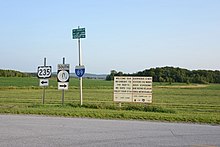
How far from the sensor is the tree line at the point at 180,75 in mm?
103812

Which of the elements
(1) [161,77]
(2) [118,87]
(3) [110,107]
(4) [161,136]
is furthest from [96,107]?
(1) [161,77]

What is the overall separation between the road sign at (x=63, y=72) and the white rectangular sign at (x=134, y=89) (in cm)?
291

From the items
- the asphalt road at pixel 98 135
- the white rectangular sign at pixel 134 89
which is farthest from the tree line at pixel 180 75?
the asphalt road at pixel 98 135

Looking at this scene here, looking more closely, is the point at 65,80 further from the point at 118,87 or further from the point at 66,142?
the point at 66,142

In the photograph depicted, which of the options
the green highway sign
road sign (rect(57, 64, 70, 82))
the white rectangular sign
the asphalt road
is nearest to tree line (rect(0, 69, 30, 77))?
road sign (rect(57, 64, 70, 82))

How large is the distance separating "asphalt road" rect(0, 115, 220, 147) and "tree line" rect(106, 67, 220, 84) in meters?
87.7

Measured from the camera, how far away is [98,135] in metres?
9.44

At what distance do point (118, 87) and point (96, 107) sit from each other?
2.09m

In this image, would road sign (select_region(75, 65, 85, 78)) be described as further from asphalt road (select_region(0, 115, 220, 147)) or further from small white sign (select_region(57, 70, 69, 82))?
asphalt road (select_region(0, 115, 220, 147))

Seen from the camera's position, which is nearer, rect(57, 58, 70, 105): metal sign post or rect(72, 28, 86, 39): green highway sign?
→ rect(72, 28, 86, 39): green highway sign

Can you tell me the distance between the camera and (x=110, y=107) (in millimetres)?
18312

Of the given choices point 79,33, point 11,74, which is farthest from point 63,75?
point 11,74

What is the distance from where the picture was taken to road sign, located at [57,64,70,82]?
1920 centimetres

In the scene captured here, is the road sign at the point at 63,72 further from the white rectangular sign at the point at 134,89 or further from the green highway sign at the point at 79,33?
the white rectangular sign at the point at 134,89
